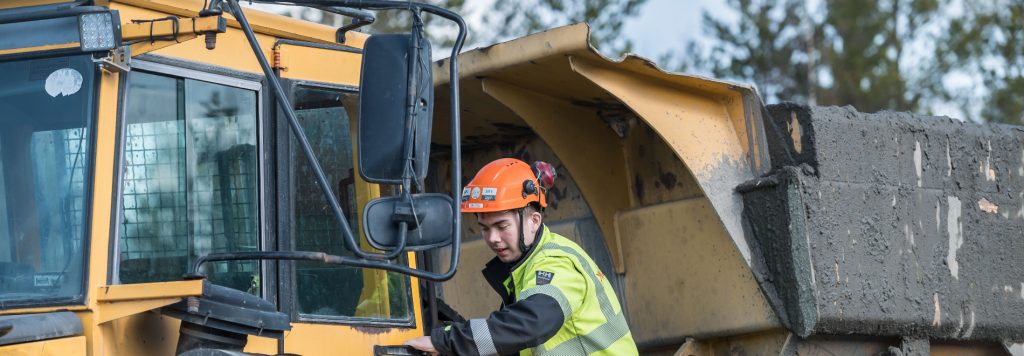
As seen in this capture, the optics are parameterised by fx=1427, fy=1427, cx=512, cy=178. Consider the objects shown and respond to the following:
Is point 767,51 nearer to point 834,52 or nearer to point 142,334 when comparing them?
point 834,52

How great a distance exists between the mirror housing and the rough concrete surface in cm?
133

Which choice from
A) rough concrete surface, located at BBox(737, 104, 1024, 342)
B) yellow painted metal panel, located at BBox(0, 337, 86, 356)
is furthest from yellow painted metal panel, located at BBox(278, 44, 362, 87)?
rough concrete surface, located at BBox(737, 104, 1024, 342)

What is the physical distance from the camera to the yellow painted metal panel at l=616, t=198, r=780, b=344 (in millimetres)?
4375

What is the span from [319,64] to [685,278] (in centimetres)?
150

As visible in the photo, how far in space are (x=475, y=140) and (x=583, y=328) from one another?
1.33 meters

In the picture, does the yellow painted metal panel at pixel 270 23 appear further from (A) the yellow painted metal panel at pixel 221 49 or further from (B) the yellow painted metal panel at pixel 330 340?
(B) the yellow painted metal panel at pixel 330 340

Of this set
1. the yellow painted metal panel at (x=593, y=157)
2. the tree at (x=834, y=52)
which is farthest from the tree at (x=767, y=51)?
the yellow painted metal panel at (x=593, y=157)

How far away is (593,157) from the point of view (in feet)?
16.1

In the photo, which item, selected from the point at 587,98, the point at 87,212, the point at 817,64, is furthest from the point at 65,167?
the point at 817,64

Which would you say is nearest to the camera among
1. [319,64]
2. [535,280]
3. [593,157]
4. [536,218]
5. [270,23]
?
[270,23]

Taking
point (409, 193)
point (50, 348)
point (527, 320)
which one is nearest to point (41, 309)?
point (50, 348)

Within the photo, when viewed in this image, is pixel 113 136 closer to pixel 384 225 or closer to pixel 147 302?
pixel 147 302

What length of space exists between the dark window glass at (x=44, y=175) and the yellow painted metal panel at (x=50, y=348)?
123 millimetres

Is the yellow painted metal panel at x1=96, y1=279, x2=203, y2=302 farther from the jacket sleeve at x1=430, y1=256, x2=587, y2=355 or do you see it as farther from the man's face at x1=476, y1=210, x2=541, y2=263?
the man's face at x1=476, y1=210, x2=541, y2=263
